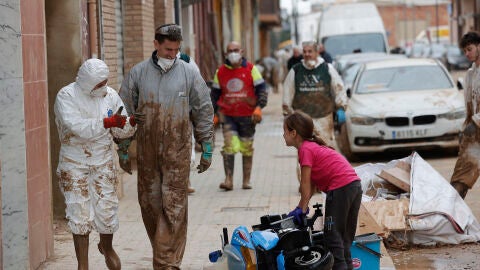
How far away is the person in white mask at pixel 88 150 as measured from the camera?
297 inches

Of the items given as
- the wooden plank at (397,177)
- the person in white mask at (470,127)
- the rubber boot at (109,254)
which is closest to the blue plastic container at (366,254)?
the rubber boot at (109,254)

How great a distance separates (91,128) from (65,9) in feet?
11.1

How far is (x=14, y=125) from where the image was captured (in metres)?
7.44

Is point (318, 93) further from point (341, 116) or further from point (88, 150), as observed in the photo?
point (88, 150)

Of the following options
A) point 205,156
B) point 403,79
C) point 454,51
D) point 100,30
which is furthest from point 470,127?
point 454,51

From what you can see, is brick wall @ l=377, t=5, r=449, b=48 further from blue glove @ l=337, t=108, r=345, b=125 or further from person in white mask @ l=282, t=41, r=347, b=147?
person in white mask @ l=282, t=41, r=347, b=147

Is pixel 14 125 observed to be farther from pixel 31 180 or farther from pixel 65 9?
pixel 65 9

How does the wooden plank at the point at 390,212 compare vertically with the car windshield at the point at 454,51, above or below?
below

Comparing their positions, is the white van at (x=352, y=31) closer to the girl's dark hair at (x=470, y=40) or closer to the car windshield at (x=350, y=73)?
the car windshield at (x=350, y=73)

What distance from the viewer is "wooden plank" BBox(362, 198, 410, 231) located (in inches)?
365

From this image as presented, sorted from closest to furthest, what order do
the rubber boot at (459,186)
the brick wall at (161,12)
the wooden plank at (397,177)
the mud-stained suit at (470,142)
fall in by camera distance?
the wooden plank at (397,177)
the mud-stained suit at (470,142)
the rubber boot at (459,186)
the brick wall at (161,12)

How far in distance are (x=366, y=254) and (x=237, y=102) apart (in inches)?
215

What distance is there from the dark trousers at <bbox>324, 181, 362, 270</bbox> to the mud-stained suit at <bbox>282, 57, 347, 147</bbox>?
18.1 ft

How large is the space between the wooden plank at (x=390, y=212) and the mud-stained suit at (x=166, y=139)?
6.74 feet
